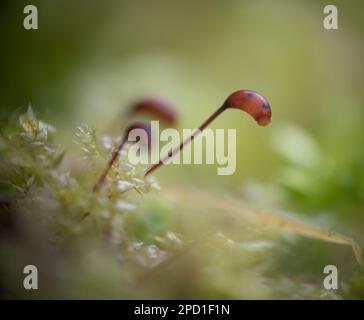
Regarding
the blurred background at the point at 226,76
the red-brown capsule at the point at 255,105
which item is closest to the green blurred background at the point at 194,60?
the blurred background at the point at 226,76

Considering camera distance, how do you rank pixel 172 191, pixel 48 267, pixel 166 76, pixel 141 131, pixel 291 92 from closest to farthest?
1. pixel 48 267
2. pixel 141 131
3. pixel 172 191
4. pixel 166 76
5. pixel 291 92

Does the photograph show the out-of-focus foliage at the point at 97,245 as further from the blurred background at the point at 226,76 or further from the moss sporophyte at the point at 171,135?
the blurred background at the point at 226,76

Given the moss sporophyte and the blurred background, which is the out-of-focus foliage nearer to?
the moss sporophyte

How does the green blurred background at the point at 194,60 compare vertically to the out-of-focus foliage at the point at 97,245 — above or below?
above

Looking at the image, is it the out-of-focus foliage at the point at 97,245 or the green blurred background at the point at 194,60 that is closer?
the out-of-focus foliage at the point at 97,245

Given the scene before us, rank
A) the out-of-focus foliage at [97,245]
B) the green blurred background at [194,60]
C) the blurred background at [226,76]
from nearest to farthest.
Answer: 1. the out-of-focus foliage at [97,245]
2. the blurred background at [226,76]
3. the green blurred background at [194,60]

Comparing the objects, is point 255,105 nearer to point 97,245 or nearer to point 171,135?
point 97,245
